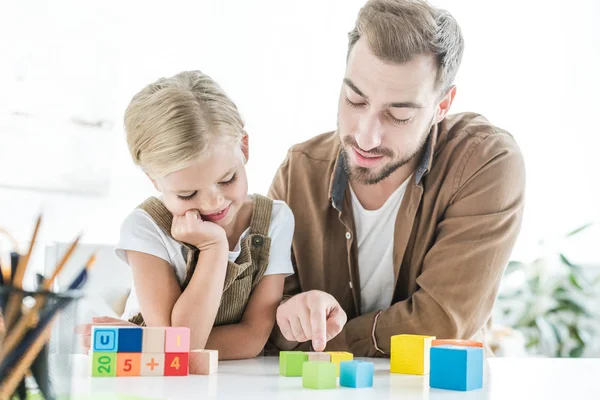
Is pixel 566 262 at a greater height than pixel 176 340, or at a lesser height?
greater

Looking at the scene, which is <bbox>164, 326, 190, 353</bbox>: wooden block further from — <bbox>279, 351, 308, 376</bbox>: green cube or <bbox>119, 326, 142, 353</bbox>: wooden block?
<bbox>279, 351, 308, 376</bbox>: green cube

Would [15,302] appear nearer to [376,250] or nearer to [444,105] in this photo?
[376,250]

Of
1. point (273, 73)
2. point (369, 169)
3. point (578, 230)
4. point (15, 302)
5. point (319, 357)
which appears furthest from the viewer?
point (273, 73)

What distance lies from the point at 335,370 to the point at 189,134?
56 cm

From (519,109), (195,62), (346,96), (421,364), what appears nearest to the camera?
(421,364)

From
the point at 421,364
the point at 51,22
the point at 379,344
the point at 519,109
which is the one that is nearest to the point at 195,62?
the point at 51,22

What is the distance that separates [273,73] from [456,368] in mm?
2747

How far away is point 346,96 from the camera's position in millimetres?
1525

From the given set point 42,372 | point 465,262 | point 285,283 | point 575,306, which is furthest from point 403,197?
point 575,306

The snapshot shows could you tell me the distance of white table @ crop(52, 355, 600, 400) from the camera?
875 millimetres

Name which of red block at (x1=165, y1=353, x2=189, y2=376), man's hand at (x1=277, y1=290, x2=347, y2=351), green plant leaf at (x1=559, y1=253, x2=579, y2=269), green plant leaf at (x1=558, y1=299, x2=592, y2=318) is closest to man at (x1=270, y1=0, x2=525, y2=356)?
man's hand at (x1=277, y1=290, x2=347, y2=351)

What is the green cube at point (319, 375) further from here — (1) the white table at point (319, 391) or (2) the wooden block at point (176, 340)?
(2) the wooden block at point (176, 340)

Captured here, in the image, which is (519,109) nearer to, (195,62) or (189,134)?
(195,62)

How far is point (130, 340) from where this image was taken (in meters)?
0.98
